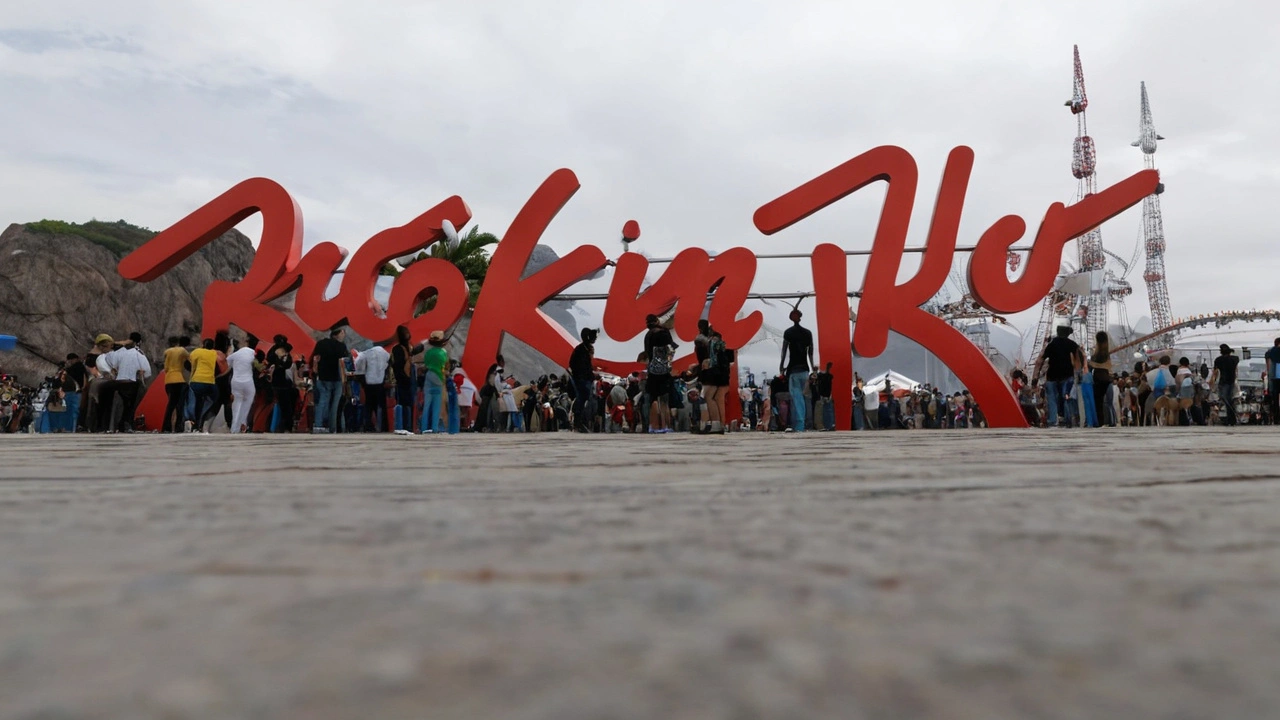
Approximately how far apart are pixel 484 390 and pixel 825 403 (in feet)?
16.5

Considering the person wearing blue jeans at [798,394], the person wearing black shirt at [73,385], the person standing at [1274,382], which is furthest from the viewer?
the person standing at [1274,382]

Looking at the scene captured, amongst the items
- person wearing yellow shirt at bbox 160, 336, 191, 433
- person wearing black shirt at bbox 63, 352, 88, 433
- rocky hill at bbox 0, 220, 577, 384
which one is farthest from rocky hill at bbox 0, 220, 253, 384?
person wearing yellow shirt at bbox 160, 336, 191, 433

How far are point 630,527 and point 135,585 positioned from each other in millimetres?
636

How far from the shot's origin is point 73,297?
1404 inches

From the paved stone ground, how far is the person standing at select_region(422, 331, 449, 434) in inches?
359

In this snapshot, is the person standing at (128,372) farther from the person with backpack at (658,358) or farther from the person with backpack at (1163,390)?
the person with backpack at (1163,390)

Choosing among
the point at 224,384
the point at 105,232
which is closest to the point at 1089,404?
the point at 224,384

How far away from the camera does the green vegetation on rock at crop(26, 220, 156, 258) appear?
3706cm

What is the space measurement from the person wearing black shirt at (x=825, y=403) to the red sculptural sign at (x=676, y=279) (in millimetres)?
Answer: 192

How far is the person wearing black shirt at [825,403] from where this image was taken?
47.4 feet

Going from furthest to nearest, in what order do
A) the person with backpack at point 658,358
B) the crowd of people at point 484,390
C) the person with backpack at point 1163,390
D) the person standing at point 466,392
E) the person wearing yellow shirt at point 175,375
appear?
A: the person with backpack at point 1163,390, the person standing at point 466,392, the person wearing yellow shirt at point 175,375, the crowd of people at point 484,390, the person with backpack at point 658,358

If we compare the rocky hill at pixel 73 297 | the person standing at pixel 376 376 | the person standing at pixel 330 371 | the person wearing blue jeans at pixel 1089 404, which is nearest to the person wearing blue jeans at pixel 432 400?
the person standing at pixel 376 376

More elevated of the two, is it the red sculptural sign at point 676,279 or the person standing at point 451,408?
the red sculptural sign at point 676,279

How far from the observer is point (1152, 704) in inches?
20.2
